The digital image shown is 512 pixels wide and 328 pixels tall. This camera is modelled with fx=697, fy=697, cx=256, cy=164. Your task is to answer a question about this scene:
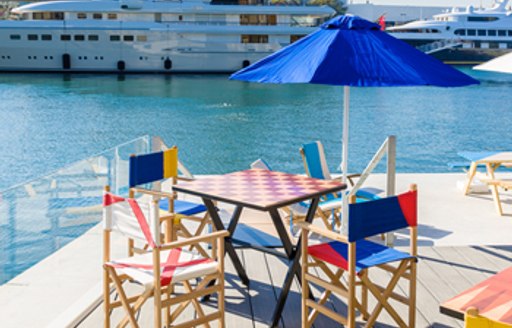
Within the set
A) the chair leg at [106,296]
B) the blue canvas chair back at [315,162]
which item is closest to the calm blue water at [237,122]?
the blue canvas chair back at [315,162]

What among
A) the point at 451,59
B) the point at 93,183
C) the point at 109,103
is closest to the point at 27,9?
the point at 109,103

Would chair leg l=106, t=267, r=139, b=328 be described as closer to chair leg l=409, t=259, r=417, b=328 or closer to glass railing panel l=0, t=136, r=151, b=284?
glass railing panel l=0, t=136, r=151, b=284

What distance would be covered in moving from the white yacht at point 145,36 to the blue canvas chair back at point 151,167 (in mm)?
41784

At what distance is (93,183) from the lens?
552cm

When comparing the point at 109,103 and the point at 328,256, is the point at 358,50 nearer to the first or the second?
the point at 328,256

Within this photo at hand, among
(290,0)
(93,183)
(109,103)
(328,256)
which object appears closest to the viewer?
(328,256)

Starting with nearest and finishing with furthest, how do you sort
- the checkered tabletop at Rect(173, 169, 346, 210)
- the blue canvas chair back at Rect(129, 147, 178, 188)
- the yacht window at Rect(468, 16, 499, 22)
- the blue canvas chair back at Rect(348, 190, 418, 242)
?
the blue canvas chair back at Rect(348, 190, 418, 242) < the checkered tabletop at Rect(173, 169, 346, 210) < the blue canvas chair back at Rect(129, 147, 178, 188) < the yacht window at Rect(468, 16, 499, 22)

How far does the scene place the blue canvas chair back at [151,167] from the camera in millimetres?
4430

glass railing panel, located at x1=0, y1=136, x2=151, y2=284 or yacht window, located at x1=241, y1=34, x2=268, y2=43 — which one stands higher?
yacht window, located at x1=241, y1=34, x2=268, y2=43

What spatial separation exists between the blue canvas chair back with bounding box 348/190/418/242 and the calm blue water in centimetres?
1209

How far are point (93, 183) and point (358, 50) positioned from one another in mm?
2373

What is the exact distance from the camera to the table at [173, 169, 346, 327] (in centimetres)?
374

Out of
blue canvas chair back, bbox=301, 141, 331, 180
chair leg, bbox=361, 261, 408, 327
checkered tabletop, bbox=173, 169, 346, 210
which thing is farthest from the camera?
blue canvas chair back, bbox=301, 141, 331, 180

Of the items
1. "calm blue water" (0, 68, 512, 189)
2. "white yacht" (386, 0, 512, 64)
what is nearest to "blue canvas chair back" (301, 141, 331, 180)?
"calm blue water" (0, 68, 512, 189)
